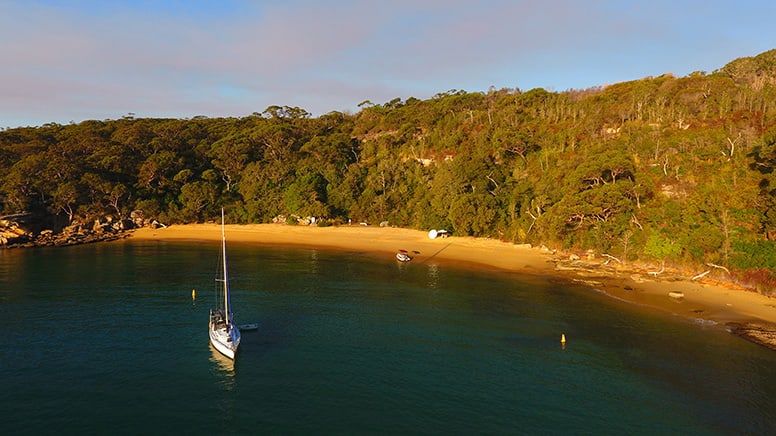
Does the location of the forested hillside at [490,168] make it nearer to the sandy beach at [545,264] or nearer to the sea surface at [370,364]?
the sandy beach at [545,264]

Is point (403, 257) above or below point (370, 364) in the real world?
above

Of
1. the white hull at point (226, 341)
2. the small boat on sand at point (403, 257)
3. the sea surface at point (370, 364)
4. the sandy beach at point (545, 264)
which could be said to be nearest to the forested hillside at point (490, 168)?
the sandy beach at point (545, 264)

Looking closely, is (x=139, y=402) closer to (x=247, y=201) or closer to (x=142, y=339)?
(x=142, y=339)

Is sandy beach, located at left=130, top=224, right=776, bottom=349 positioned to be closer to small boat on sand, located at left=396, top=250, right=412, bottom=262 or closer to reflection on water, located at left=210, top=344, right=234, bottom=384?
small boat on sand, located at left=396, top=250, right=412, bottom=262

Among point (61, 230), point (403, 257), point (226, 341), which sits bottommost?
point (226, 341)

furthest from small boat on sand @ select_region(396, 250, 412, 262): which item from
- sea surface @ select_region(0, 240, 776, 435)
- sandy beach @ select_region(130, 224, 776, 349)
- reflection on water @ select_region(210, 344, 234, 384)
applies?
reflection on water @ select_region(210, 344, 234, 384)

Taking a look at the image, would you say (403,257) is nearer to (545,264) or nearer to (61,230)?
(545,264)

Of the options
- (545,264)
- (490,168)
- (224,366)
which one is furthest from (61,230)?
(545,264)
